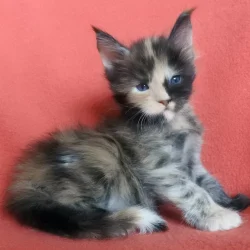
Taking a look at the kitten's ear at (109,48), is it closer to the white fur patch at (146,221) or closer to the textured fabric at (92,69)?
the textured fabric at (92,69)

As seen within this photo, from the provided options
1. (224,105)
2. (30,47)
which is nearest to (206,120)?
(224,105)

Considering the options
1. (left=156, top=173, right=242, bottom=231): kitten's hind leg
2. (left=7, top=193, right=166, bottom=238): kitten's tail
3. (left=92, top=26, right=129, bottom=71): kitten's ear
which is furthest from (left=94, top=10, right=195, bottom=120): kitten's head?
(left=7, top=193, right=166, bottom=238): kitten's tail

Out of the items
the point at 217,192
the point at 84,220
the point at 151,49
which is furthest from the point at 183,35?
the point at 84,220

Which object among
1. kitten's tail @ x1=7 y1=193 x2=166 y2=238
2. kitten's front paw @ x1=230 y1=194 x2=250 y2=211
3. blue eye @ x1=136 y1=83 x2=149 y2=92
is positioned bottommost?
kitten's front paw @ x1=230 y1=194 x2=250 y2=211

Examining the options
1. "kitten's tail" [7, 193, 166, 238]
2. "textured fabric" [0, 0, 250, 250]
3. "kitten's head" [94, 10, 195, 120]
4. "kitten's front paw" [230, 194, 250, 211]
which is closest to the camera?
"kitten's tail" [7, 193, 166, 238]

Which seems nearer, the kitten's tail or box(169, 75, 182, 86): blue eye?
the kitten's tail

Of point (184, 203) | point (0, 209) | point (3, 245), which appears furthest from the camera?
point (0, 209)

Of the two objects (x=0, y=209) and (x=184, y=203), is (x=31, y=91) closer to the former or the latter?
Result: (x=0, y=209)

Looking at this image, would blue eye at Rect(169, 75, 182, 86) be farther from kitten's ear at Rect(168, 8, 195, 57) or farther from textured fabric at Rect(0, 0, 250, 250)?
textured fabric at Rect(0, 0, 250, 250)
